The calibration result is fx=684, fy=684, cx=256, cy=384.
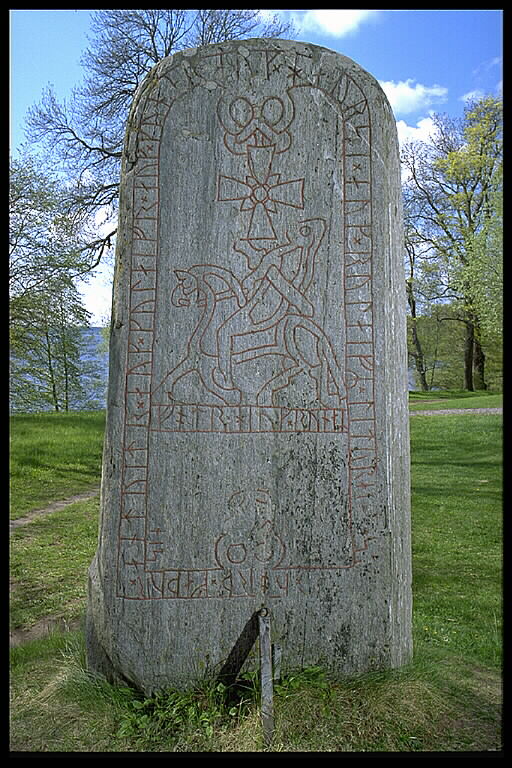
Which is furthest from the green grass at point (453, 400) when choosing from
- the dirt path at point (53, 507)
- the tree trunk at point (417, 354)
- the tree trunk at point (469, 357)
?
the dirt path at point (53, 507)

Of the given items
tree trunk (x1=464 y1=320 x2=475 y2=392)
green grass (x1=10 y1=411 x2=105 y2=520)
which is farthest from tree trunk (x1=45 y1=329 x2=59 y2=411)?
tree trunk (x1=464 y1=320 x2=475 y2=392)

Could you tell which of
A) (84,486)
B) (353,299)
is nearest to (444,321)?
(84,486)

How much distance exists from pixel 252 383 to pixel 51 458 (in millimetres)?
8922

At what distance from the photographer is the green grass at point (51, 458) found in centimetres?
970

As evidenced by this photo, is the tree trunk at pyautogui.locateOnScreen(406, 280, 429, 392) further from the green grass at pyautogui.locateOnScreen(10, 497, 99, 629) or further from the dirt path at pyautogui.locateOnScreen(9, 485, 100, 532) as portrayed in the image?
the green grass at pyautogui.locateOnScreen(10, 497, 99, 629)

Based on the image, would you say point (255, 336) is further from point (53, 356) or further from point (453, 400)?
point (453, 400)

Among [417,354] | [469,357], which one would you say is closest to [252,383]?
[469,357]

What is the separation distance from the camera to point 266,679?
2.97 m

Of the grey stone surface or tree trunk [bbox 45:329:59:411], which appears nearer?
the grey stone surface

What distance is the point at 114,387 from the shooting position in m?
3.35

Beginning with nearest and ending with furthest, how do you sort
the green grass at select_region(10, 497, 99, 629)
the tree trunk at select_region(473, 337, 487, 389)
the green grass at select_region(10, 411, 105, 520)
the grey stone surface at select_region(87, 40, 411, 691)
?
the grey stone surface at select_region(87, 40, 411, 691), the green grass at select_region(10, 497, 99, 629), the green grass at select_region(10, 411, 105, 520), the tree trunk at select_region(473, 337, 487, 389)

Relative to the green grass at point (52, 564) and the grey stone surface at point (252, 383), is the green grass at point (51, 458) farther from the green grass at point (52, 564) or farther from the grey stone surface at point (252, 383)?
the grey stone surface at point (252, 383)

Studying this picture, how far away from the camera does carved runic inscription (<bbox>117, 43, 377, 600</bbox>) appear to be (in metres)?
3.28
